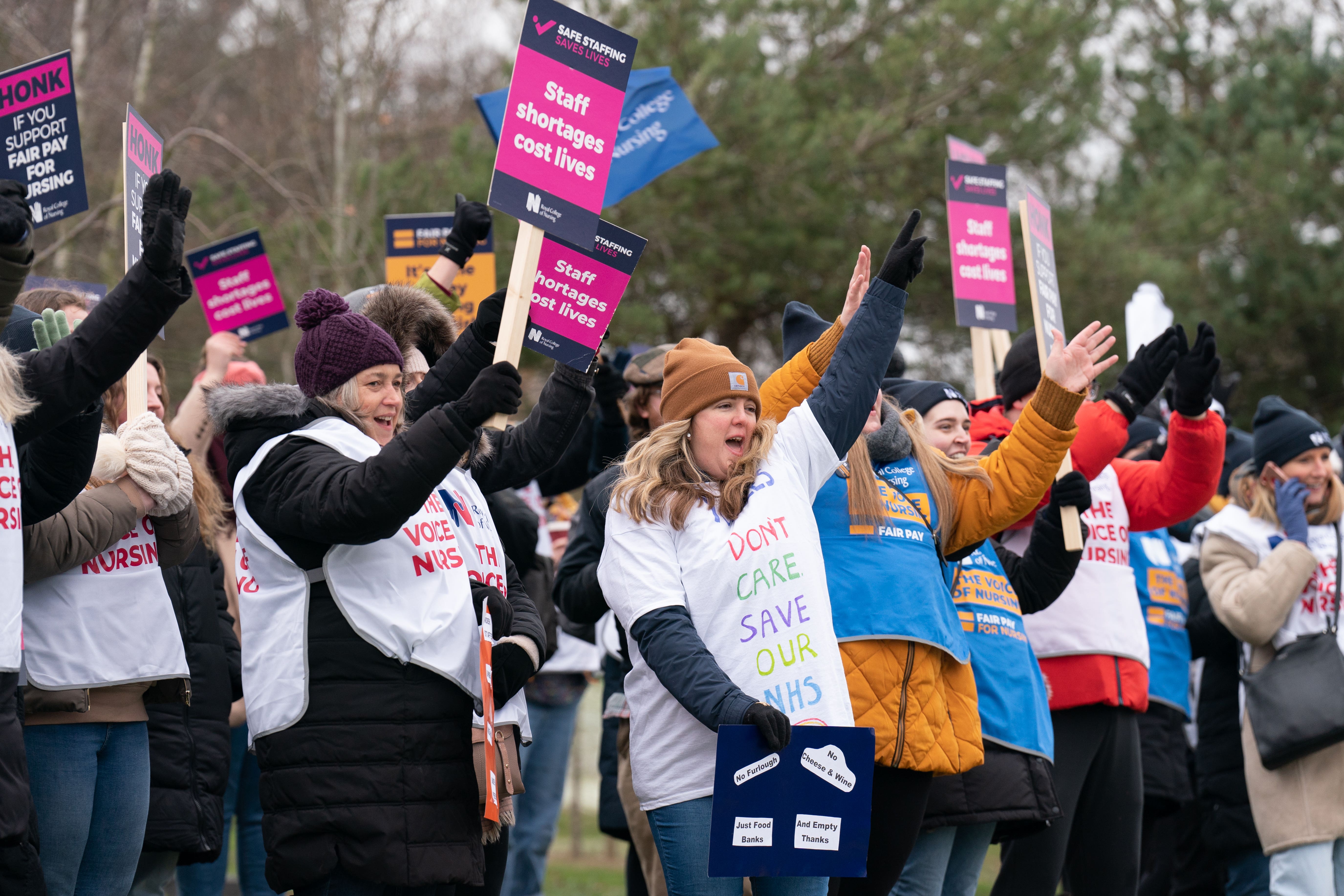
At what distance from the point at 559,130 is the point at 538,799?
3.69 metres

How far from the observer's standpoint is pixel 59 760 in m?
3.61

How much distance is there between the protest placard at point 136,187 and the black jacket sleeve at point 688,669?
1404 mm

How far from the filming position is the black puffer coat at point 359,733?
3.10m

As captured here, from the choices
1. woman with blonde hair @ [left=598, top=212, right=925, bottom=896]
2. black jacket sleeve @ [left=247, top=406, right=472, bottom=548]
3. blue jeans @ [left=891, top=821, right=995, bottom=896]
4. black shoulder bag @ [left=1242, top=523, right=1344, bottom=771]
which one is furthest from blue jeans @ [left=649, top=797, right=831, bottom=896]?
black shoulder bag @ [left=1242, top=523, right=1344, bottom=771]

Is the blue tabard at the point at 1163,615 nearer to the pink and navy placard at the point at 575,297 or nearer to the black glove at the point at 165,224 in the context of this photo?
the pink and navy placard at the point at 575,297

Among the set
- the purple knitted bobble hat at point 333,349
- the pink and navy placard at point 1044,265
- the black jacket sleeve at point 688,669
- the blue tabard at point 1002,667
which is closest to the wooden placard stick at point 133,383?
the purple knitted bobble hat at point 333,349

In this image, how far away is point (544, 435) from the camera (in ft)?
13.6

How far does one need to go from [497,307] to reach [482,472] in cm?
49

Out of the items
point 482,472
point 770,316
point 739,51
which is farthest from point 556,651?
point 770,316

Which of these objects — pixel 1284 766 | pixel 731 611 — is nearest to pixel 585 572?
pixel 731 611

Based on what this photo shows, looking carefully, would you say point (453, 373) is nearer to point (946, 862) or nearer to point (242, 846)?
point (946, 862)

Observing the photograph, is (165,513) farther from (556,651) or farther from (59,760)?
(556,651)

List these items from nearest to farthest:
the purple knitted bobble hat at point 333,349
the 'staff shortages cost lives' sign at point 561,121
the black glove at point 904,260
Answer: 1. the purple knitted bobble hat at point 333,349
2. the black glove at point 904,260
3. the 'staff shortages cost lives' sign at point 561,121

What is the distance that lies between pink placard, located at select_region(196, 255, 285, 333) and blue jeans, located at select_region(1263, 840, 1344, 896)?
4581mm
